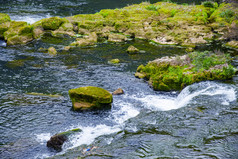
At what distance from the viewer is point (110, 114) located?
11234 mm

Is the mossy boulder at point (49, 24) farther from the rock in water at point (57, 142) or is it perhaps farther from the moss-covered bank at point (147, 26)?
the rock in water at point (57, 142)

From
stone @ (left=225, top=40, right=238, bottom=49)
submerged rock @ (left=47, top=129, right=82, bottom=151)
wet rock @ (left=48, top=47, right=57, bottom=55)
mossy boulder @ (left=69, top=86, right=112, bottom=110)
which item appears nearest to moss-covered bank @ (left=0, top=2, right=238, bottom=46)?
stone @ (left=225, top=40, right=238, bottom=49)

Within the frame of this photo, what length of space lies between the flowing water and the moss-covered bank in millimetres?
5953

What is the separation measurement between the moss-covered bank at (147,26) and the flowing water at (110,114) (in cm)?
595

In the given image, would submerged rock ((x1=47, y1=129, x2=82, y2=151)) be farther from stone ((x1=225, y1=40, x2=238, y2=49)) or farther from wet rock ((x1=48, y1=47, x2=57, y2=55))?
stone ((x1=225, y1=40, x2=238, y2=49))

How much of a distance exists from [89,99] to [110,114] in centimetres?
125

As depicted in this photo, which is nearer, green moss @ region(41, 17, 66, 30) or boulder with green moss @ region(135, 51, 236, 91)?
boulder with green moss @ region(135, 51, 236, 91)

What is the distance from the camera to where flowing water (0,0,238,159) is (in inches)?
311

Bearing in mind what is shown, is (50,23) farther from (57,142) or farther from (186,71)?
(57,142)

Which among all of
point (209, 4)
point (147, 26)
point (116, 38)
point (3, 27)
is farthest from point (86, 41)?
point (209, 4)

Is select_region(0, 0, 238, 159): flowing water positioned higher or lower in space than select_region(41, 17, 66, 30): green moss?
lower

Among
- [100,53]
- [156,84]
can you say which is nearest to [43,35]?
[100,53]

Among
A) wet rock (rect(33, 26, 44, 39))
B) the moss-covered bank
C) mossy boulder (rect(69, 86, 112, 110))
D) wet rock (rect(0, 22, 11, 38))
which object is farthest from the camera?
wet rock (rect(0, 22, 11, 38))

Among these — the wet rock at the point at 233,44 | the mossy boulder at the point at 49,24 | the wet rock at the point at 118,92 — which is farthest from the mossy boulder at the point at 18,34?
the wet rock at the point at 233,44
